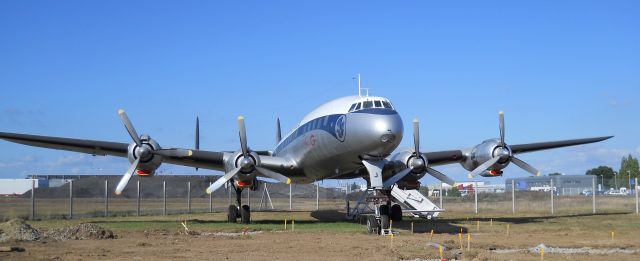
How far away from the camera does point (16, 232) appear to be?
18.2m

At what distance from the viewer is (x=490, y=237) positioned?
63.6 ft

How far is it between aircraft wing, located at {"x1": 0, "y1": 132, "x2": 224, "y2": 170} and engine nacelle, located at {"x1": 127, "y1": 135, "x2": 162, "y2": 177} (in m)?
0.86

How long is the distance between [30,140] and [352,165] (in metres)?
11.4

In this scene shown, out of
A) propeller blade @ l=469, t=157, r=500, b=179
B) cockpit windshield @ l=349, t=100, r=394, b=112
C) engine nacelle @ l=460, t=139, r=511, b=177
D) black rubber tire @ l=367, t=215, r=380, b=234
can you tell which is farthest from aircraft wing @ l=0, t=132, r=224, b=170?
engine nacelle @ l=460, t=139, r=511, b=177

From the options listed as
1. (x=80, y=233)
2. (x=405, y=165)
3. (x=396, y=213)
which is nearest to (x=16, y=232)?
(x=80, y=233)

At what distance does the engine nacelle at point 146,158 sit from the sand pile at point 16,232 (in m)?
5.86

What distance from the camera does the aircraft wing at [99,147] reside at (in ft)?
78.6

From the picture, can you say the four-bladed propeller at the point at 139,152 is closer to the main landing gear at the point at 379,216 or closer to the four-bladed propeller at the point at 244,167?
the four-bladed propeller at the point at 244,167

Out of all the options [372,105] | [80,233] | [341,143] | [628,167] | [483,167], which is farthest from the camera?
[628,167]

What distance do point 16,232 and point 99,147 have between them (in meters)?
7.13

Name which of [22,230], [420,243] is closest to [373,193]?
[420,243]

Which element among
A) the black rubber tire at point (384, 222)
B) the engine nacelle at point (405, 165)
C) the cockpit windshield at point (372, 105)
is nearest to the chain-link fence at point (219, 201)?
the engine nacelle at point (405, 165)

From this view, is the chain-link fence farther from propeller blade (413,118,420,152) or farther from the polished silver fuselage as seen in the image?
propeller blade (413,118,420,152)

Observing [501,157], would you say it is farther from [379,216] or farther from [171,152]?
[171,152]
